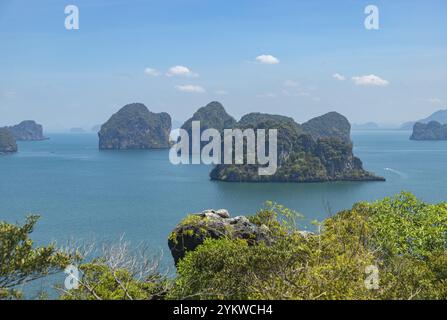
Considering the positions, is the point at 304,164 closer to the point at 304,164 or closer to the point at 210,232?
the point at 304,164

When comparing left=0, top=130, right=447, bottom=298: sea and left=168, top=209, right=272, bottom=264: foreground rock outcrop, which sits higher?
left=168, top=209, right=272, bottom=264: foreground rock outcrop

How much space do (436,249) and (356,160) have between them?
89.1 meters

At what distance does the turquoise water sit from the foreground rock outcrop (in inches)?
761

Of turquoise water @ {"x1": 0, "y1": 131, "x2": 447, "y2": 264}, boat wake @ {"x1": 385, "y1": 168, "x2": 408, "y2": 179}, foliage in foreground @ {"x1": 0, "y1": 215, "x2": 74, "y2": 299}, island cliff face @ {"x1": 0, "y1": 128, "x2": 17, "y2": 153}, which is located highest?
island cliff face @ {"x1": 0, "y1": 128, "x2": 17, "y2": 153}

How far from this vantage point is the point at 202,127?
626 feet

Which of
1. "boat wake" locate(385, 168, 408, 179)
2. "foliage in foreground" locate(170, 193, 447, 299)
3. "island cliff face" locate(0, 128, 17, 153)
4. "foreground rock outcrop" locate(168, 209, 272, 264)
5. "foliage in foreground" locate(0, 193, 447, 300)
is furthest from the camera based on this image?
"island cliff face" locate(0, 128, 17, 153)

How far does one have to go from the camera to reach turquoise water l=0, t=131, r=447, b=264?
175 feet

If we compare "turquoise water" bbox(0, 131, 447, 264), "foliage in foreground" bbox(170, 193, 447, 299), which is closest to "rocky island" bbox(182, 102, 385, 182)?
"turquoise water" bbox(0, 131, 447, 264)

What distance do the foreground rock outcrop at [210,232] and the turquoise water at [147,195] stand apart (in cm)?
1933

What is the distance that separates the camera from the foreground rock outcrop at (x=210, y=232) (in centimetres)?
1875

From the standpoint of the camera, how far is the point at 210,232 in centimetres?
1881

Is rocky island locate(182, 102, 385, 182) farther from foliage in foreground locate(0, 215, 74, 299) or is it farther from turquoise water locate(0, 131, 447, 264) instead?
foliage in foreground locate(0, 215, 74, 299)

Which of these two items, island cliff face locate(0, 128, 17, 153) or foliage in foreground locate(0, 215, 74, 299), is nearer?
foliage in foreground locate(0, 215, 74, 299)

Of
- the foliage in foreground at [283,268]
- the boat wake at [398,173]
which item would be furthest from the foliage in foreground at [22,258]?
the boat wake at [398,173]
